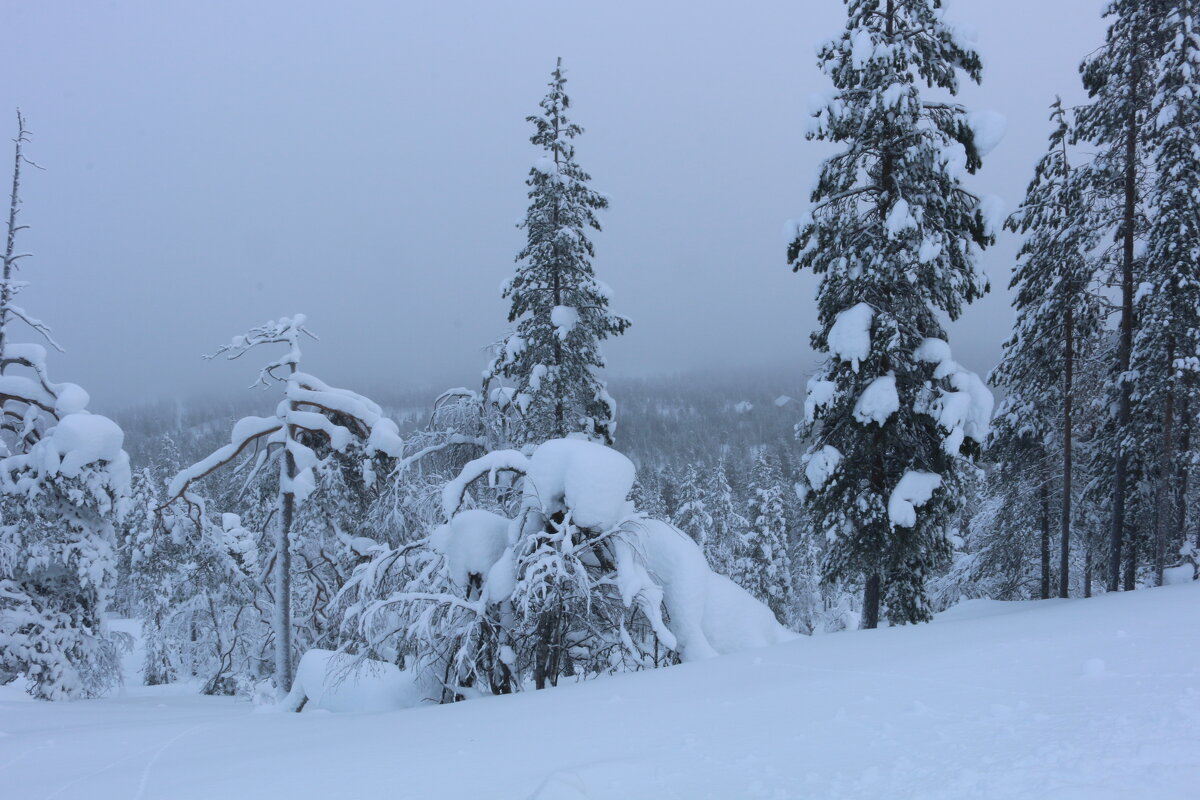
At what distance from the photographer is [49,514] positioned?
12477mm

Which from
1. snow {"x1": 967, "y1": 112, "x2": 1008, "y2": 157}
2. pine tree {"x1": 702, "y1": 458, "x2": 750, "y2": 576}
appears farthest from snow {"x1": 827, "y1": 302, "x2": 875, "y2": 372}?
pine tree {"x1": 702, "y1": 458, "x2": 750, "y2": 576}

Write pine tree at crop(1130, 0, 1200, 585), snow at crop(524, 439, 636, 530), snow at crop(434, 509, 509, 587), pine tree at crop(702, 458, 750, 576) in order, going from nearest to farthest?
snow at crop(524, 439, 636, 530) → snow at crop(434, 509, 509, 587) → pine tree at crop(1130, 0, 1200, 585) → pine tree at crop(702, 458, 750, 576)

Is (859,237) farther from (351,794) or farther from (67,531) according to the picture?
(67,531)

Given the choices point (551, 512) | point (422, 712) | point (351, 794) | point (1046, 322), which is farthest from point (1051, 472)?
point (351, 794)

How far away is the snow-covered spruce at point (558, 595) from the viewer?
7.64 m

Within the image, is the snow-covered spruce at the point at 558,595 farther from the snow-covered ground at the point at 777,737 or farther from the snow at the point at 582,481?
the snow-covered ground at the point at 777,737

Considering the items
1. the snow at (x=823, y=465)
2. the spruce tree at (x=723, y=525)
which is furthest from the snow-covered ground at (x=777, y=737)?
the spruce tree at (x=723, y=525)

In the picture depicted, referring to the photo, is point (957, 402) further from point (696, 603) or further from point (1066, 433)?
point (1066, 433)

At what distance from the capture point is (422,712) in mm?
6617

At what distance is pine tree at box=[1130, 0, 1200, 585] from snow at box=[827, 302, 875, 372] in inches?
330

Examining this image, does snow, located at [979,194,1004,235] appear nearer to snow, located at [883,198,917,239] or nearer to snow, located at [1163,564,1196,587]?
snow, located at [883,198,917,239]

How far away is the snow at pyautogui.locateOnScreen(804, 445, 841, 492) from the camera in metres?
11.6

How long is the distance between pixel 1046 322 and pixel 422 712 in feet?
59.4

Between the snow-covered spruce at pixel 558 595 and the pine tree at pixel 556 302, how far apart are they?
24.1ft
